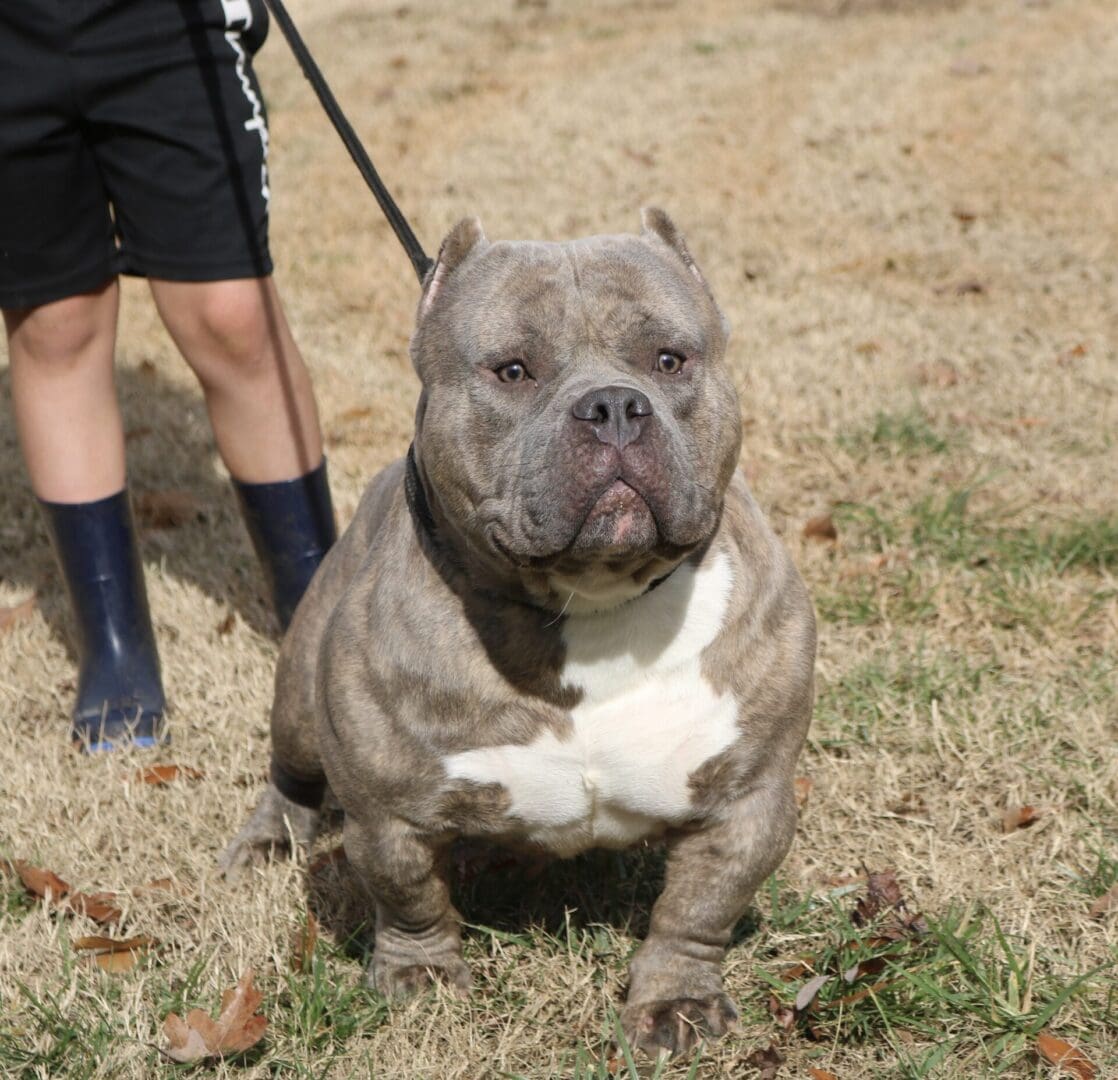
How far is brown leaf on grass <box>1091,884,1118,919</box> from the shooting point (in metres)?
2.90

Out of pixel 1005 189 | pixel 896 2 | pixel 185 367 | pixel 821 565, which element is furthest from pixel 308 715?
pixel 896 2

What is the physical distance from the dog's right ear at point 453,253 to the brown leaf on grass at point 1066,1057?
5.49ft

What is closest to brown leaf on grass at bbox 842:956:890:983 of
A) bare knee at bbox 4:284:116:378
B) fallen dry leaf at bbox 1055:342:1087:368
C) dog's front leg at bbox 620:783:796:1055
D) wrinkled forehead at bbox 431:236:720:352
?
dog's front leg at bbox 620:783:796:1055

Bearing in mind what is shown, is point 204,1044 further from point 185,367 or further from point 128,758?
point 185,367

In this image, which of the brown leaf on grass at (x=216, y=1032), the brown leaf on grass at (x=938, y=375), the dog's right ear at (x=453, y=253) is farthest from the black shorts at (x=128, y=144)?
the brown leaf on grass at (x=938, y=375)

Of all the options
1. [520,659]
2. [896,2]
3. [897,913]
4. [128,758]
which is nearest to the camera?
[520,659]

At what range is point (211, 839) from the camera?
344 cm

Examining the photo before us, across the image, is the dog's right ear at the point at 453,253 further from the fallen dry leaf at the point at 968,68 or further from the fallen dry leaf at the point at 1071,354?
the fallen dry leaf at the point at 968,68

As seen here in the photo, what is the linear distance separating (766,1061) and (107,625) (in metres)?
2.13

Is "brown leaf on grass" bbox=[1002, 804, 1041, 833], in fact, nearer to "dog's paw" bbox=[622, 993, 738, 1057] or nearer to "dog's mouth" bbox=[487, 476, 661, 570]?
"dog's paw" bbox=[622, 993, 738, 1057]

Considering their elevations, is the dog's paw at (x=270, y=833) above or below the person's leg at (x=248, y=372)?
below

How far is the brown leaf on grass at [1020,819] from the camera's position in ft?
10.7

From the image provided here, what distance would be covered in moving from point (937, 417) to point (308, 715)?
3201mm

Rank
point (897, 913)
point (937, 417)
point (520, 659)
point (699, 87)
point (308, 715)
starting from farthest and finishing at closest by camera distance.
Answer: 1. point (699, 87)
2. point (937, 417)
3. point (308, 715)
4. point (897, 913)
5. point (520, 659)
